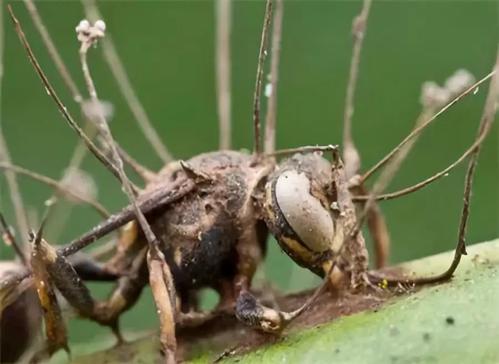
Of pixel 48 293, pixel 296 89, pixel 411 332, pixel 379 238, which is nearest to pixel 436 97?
pixel 379 238

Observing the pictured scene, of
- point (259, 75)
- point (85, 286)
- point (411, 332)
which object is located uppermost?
point (259, 75)

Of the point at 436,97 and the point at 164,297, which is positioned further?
the point at 436,97

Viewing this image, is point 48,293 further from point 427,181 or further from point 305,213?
point 427,181

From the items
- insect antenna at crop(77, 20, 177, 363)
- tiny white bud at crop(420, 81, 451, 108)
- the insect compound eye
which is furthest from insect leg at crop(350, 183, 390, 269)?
insect antenna at crop(77, 20, 177, 363)

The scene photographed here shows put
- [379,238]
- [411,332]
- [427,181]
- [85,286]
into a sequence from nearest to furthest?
[411,332]
[427,181]
[85,286]
[379,238]

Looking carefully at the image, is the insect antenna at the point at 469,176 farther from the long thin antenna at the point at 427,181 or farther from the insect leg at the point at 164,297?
the insect leg at the point at 164,297

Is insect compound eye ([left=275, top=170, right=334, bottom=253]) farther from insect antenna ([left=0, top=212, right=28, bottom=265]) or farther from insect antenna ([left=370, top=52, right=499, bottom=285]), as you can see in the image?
insect antenna ([left=0, top=212, right=28, bottom=265])
